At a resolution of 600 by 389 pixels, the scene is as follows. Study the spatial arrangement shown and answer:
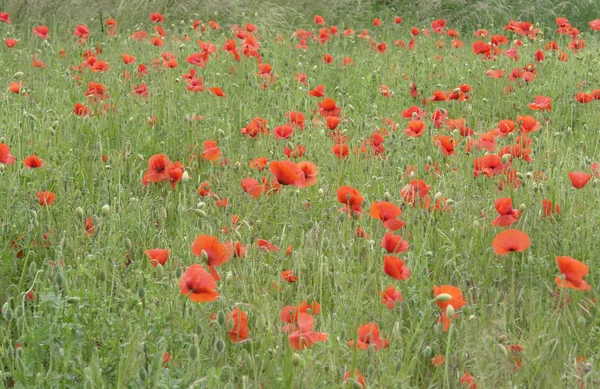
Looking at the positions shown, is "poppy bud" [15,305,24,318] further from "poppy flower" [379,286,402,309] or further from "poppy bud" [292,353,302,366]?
"poppy flower" [379,286,402,309]

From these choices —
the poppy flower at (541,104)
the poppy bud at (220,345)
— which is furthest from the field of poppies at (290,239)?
the poppy flower at (541,104)

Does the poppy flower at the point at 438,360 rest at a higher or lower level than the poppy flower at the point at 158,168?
lower

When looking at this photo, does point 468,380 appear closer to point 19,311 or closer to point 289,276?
point 289,276

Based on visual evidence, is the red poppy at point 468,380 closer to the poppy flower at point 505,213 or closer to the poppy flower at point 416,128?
the poppy flower at point 505,213

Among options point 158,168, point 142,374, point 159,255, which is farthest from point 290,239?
point 142,374

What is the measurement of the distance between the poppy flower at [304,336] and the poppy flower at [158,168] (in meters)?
1.06

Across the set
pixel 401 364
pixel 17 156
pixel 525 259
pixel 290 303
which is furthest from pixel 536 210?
pixel 17 156

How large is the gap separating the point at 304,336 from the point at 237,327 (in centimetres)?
22

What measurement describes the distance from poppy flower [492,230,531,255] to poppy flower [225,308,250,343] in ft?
2.22

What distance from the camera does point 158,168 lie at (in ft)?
8.48

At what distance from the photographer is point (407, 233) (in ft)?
8.25

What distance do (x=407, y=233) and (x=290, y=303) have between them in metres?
0.55

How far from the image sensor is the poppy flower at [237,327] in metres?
1.78

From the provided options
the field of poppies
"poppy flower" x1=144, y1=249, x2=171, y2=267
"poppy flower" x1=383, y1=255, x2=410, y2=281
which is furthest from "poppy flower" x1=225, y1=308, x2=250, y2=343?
"poppy flower" x1=383, y1=255, x2=410, y2=281
